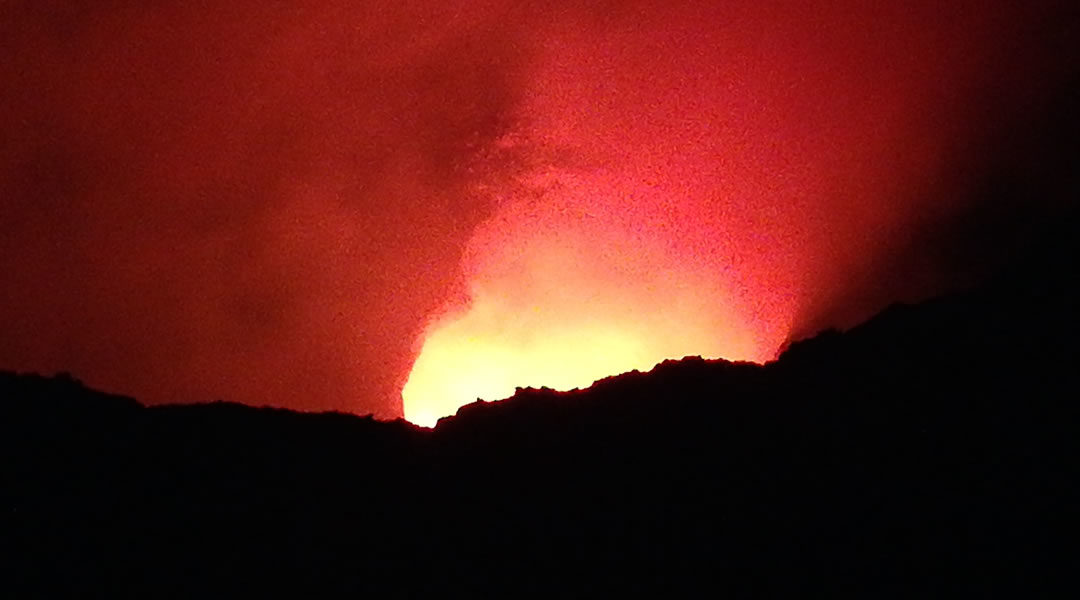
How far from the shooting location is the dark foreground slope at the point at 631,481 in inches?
271

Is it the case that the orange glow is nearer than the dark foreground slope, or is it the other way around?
the dark foreground slope

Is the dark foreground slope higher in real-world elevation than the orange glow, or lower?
lower

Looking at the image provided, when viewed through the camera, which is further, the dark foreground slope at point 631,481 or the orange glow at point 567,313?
the orange glow at point 567,313

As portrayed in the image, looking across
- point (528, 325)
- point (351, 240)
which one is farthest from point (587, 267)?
point (351, 240)

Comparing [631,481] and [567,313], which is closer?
[631,481]

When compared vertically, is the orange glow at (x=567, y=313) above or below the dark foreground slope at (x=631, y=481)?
above

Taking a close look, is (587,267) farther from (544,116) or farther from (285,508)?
(285,508)

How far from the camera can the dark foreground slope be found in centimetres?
688

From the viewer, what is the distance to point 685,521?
23.5 feet

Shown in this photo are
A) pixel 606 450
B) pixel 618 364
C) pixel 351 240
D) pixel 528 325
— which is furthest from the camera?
pixel 351 240

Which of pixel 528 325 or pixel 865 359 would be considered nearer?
pixel 865 359

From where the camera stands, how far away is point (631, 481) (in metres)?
7.45

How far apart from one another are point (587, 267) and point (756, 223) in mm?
3203

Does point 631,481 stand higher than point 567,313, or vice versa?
point 567,313
